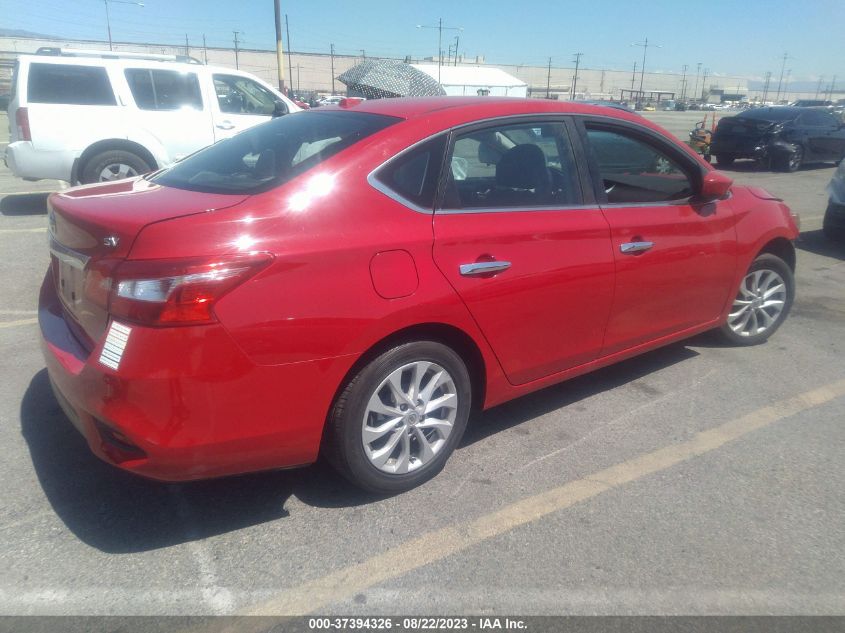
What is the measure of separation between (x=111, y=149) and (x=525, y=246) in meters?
7.28

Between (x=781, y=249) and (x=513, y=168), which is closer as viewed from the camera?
(x=513, y=168)

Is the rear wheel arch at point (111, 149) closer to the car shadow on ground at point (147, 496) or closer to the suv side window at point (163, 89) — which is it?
the suv side window at point (163, 89)

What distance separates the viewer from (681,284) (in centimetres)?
395

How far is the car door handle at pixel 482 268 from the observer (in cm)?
293

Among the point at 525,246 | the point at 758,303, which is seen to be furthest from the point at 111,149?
the point at 758,303

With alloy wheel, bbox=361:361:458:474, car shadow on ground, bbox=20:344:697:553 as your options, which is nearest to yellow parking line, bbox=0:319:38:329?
car shadow on ground, bbox=20:344:697:553

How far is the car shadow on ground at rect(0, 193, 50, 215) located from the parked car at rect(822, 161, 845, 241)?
9.61 meters

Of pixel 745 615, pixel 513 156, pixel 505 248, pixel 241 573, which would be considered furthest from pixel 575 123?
pixel 241 573

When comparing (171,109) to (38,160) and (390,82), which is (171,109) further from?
(390,82)

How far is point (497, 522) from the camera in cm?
287

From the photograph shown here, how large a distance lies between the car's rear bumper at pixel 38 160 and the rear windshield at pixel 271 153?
6.00 m

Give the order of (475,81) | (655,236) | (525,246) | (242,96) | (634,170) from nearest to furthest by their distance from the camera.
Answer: (525,246) → (655,236) → (634,170) → (242,96) → (475,81)

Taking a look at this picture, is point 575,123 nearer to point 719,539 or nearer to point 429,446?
point 429,446

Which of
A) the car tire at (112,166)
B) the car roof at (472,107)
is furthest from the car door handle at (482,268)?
the car tire at (112,166)
